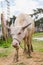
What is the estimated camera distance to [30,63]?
24.2ft

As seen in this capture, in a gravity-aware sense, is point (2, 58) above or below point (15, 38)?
below

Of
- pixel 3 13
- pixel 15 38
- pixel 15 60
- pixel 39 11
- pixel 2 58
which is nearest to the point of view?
pixel 15 38

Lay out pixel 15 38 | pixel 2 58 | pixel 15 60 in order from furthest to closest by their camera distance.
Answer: pixel 2 58 < pixel 15 60 < pixel 15 38

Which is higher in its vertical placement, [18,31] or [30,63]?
[18,31]

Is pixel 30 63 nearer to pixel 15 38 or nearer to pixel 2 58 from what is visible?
pixel 15 38

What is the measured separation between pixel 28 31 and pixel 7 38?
19.9 feet

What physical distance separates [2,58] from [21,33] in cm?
168

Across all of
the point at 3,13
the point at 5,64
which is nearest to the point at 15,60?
the point at 5,64

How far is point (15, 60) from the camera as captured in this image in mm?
7828

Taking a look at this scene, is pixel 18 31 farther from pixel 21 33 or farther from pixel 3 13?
pixel 3 13

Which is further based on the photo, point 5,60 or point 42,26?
point 42,26

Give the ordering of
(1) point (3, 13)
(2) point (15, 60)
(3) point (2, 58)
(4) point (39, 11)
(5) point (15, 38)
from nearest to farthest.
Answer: (5) point (15, 38) → (2) point (15, 60) → (3) point (2, 58) → (1) point (3, 13) → (4) point (39, 11)

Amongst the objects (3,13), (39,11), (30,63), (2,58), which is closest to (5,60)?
(2,58)

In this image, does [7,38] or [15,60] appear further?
[7,38]
